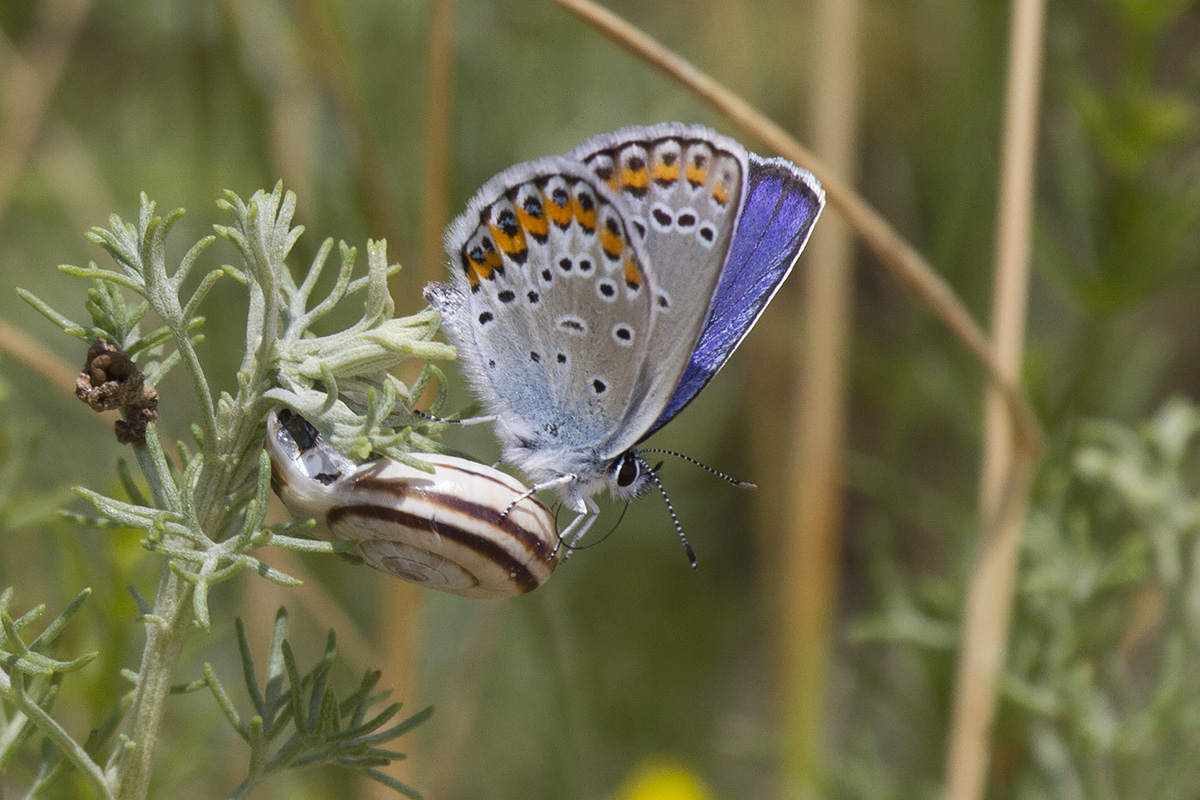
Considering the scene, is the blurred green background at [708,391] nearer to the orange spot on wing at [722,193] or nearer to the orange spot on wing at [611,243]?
the orange spot on wing at [611,243]

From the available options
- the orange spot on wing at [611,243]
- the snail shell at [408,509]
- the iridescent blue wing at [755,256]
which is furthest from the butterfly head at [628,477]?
the snail shell at [408,509]

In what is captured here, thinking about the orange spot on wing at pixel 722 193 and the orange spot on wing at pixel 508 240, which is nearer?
the orange spot on wing at pixel 722 193

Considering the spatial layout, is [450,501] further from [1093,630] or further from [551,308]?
[1093,630]

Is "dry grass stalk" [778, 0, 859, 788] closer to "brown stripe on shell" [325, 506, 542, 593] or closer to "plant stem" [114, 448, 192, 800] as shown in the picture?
"brown stripe on shell" [325, 506, 542, 593]

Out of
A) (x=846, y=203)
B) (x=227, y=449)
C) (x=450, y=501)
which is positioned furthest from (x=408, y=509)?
(x=846, y=203)

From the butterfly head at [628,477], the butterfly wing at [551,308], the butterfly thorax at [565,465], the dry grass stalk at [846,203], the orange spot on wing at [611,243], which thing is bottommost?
the butterfly thorax at [565,465]

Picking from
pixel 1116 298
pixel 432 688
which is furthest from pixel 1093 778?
pixel 432 688

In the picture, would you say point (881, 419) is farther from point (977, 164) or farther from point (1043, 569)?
point (1043, 569)

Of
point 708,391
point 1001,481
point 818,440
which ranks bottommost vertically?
point 1001,481
